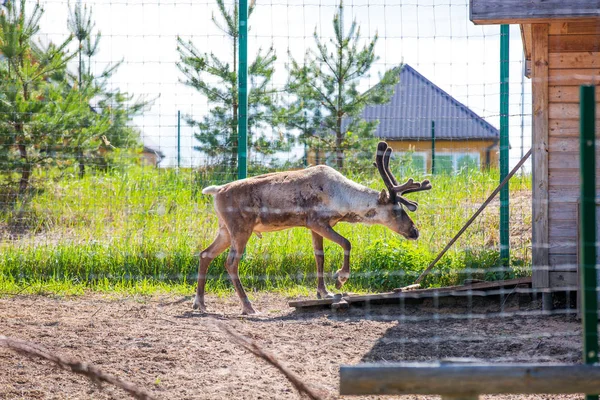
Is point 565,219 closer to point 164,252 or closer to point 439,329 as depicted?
point 439,329

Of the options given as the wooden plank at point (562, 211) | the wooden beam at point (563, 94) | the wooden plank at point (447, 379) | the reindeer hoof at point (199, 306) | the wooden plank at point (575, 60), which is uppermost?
the wooden plank at point (575, 60)

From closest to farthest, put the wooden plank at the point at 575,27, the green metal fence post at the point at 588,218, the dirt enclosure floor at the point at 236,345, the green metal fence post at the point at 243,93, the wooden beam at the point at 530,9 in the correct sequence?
1. the green metal fence post at the point at 588,218
2. the dirt enclosure floor at the point at 236,345
3. the wooden beam at the point at 530,9
4. the wooden plank at the point at 575,27
5. the green metal fence post at the point at 243,93

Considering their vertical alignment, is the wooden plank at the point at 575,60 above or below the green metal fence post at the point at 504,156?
above

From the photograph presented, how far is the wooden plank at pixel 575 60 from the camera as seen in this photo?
701 centimetres

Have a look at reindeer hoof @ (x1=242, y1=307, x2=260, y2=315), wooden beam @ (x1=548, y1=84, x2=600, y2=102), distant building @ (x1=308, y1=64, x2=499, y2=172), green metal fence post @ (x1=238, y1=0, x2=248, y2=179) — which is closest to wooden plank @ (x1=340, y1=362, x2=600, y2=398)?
reindeer hoof @ (x1=242, y1=307, x2=260, y2=315)

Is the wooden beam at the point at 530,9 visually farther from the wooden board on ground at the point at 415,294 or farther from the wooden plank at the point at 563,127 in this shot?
the wooden board on ground at the point at 415,294

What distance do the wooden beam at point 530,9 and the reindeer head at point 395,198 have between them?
209 centimetres

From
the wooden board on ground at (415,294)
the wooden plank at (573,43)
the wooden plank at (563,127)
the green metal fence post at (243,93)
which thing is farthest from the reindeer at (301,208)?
the wooden plank at (573,43)

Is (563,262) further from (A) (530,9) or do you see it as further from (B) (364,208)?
(A) (530,9)

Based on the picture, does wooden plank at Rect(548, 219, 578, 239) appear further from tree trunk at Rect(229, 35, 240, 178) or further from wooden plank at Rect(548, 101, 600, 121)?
tree trunk at Rect(229, 35, 240, 178)

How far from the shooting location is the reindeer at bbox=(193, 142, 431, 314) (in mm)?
7453

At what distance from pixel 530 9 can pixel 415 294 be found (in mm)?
2740

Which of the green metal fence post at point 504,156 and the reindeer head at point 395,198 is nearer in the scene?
the reindeer head at point 395,198

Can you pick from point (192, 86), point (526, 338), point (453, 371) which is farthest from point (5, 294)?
point (453, 371)
